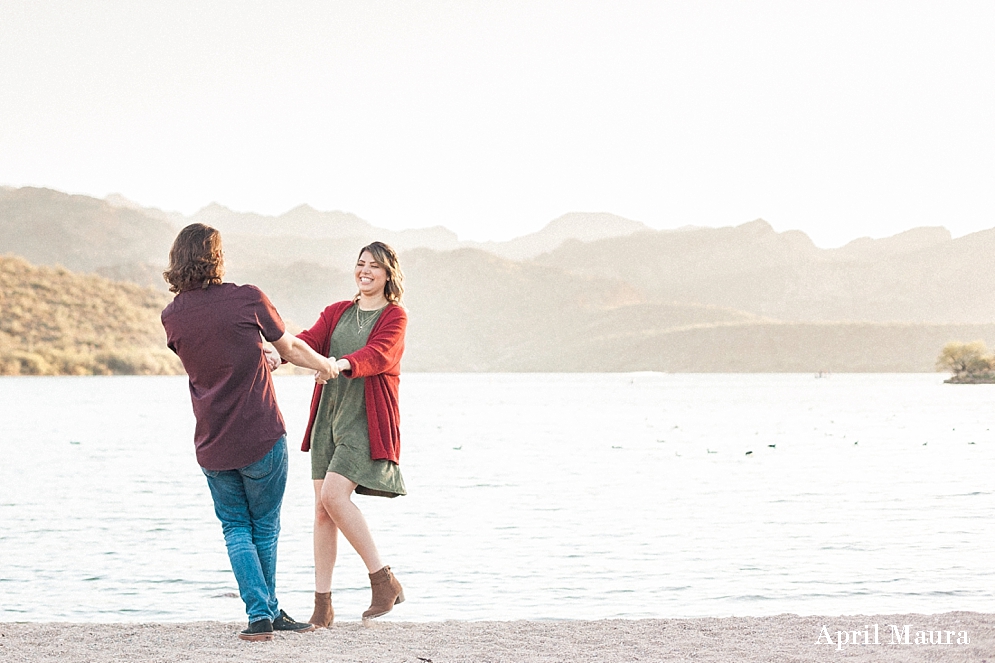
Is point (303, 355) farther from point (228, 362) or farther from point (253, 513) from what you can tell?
point (253, 513)

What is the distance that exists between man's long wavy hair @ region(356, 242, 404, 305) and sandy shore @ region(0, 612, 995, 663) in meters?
2.10

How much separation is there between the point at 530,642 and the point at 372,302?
7.56ft

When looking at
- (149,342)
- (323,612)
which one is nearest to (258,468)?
(323,612)

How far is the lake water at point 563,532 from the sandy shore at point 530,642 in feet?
8.22

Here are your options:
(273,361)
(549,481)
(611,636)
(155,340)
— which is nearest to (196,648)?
(273,361)

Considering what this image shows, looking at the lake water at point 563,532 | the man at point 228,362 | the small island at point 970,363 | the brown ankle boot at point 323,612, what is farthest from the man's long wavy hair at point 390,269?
the small island at point 970,363

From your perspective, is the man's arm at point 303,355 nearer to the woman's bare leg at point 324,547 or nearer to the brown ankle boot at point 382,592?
the woman's bare leg at point 324,547

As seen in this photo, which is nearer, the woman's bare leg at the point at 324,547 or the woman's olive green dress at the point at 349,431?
the woman's olive green dress at the point at 349,431

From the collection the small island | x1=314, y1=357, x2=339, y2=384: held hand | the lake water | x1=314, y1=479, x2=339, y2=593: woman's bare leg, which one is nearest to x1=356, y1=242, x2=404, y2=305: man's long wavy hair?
x1=314, y1=357, x2=339, y2=384: held hand

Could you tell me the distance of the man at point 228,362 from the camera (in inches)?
243

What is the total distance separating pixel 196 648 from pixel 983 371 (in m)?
124

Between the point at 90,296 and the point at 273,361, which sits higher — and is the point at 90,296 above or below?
above

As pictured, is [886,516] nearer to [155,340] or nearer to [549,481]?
[549,481]

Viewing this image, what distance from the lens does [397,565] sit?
12.7 meters
